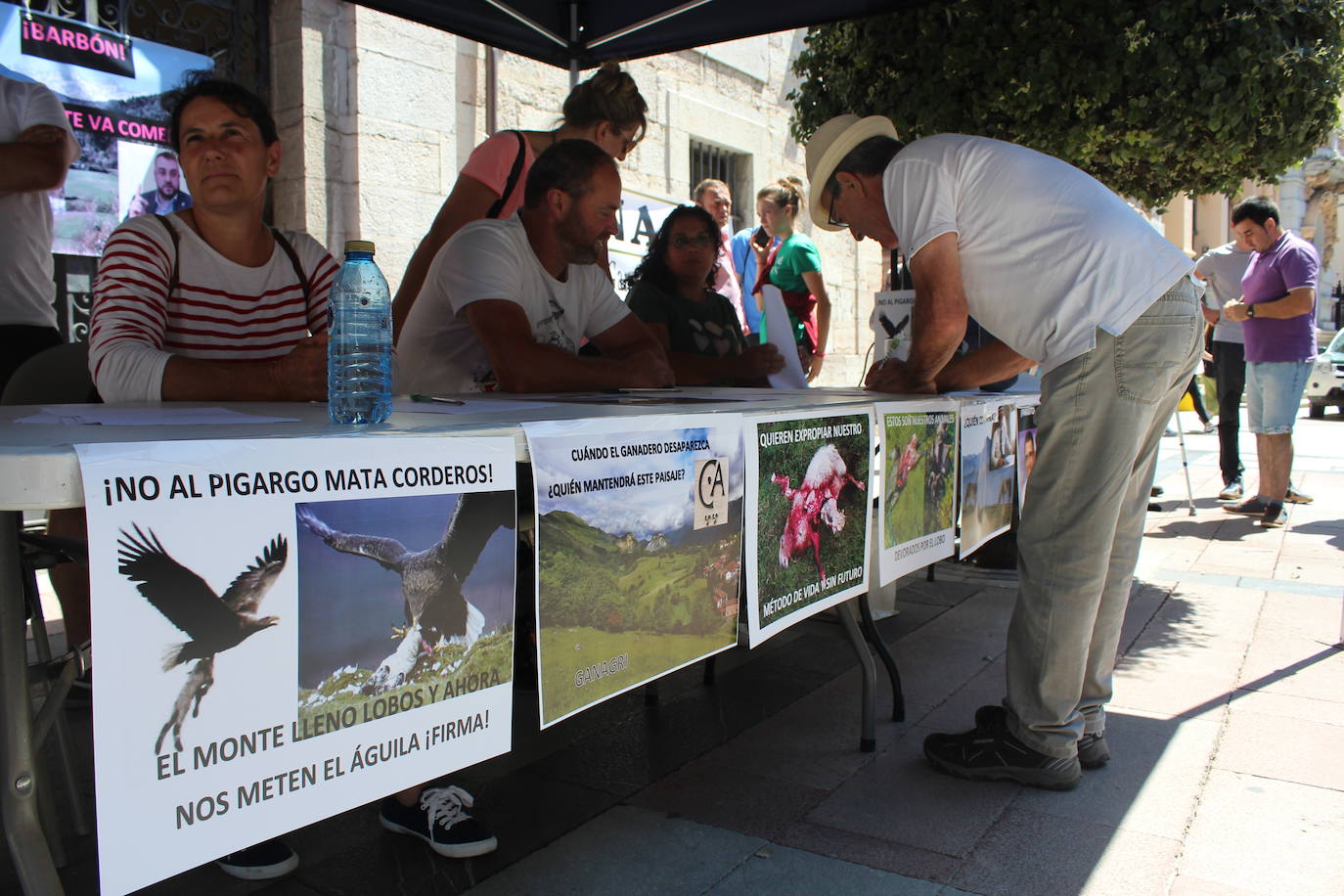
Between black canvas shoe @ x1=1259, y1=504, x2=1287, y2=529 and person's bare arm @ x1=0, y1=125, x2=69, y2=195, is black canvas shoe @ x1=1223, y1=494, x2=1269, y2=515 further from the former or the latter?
person's bare arm @ x1=0, y1=125, x2=69, y2=195

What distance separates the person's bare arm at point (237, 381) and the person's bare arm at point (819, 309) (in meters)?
3.78

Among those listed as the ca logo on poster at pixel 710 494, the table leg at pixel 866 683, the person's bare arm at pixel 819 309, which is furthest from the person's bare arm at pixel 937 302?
the person's bare arm at pixel 819 309

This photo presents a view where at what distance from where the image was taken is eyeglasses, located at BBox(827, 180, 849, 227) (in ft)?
9.53

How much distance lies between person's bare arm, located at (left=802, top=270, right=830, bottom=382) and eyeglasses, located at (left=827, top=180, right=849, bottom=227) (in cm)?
254

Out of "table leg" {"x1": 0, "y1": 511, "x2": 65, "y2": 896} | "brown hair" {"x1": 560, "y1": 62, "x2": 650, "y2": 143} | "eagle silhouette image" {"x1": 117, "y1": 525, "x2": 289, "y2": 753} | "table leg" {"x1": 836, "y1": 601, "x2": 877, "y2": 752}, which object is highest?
"brown hair" {"x1": 560, "y1": 62, "x2": 650, "y2": 143}

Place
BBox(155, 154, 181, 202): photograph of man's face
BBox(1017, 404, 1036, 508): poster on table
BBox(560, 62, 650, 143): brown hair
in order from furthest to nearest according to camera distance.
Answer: BBox(155, 154, 181, 202): photograph of man's face
BBox(560, 62, 650, 143): brown hair
BBox(1017, 404, 1036, 508): poster on table

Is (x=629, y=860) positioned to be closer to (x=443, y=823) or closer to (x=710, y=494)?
(x=443, y=823)

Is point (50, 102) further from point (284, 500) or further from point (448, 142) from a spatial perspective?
point (448, 142)

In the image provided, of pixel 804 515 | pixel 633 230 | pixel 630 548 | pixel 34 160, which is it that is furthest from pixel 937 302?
pixel 633 230

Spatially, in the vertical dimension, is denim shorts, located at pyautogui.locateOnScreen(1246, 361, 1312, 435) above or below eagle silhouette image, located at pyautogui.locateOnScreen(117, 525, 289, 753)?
above

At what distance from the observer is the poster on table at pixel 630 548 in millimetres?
→ 1632

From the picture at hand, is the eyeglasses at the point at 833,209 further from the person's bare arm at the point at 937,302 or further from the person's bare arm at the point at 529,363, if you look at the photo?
the person's bare arm at the point at 529,363

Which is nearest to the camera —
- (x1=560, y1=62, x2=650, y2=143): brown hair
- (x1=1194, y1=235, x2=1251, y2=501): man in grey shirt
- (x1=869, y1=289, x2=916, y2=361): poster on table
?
(x1=560, y1=62, x2=650, y2=143): brown hair

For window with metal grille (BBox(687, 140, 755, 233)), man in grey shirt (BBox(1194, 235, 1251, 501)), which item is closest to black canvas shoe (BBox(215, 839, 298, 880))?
man in grey shirt (BBox(1194, 235, 1251, 501))
